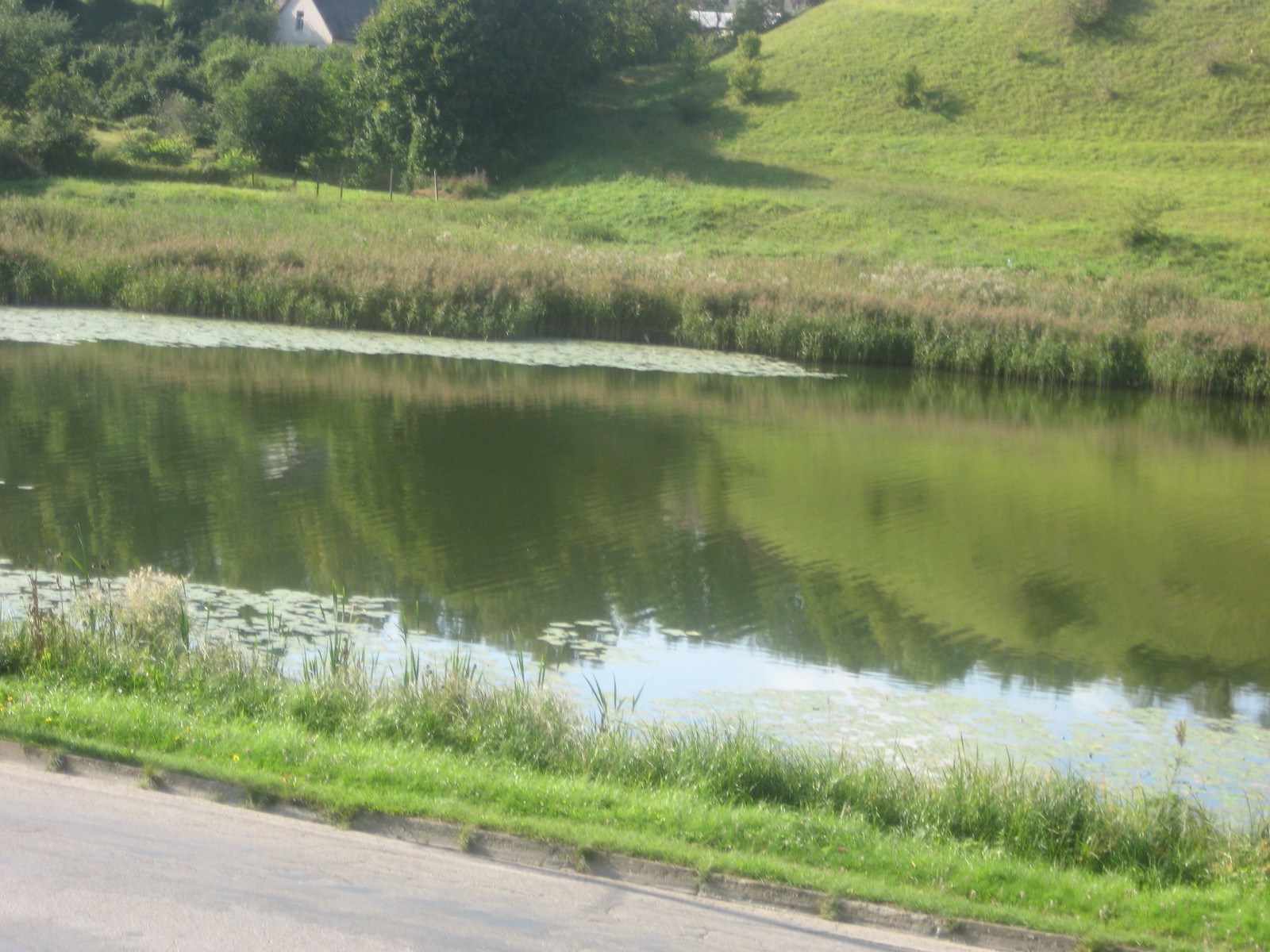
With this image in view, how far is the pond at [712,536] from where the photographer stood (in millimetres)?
10039

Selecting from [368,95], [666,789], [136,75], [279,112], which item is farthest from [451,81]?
[666,789]

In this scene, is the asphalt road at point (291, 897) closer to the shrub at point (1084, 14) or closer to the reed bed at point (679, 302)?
the reed bed at point (679, 302)

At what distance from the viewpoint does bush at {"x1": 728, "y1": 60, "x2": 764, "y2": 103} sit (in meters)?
63.2

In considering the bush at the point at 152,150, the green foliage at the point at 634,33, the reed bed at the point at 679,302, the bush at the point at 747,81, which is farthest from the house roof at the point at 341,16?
the reed bed at the point at 679,302

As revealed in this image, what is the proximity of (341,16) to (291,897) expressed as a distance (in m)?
90.0

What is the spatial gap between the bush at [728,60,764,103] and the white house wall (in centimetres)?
3360

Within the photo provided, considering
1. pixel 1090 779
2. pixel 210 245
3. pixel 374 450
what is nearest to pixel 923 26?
Result: pixel 210 245

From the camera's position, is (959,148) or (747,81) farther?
(747,81)

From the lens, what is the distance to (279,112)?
188 ft

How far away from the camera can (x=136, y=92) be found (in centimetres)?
6544

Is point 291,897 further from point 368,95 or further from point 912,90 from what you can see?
point 912,90

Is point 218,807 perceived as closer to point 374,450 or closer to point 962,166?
point 374,450

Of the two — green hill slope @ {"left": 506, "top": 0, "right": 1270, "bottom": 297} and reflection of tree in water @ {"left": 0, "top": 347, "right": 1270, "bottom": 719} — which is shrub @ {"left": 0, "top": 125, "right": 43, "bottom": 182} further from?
reflection of tree in water @ {"left": 0, "top": 347, "right": 1270, "bottom": 719}

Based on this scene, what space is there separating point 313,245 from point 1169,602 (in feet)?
84.9
